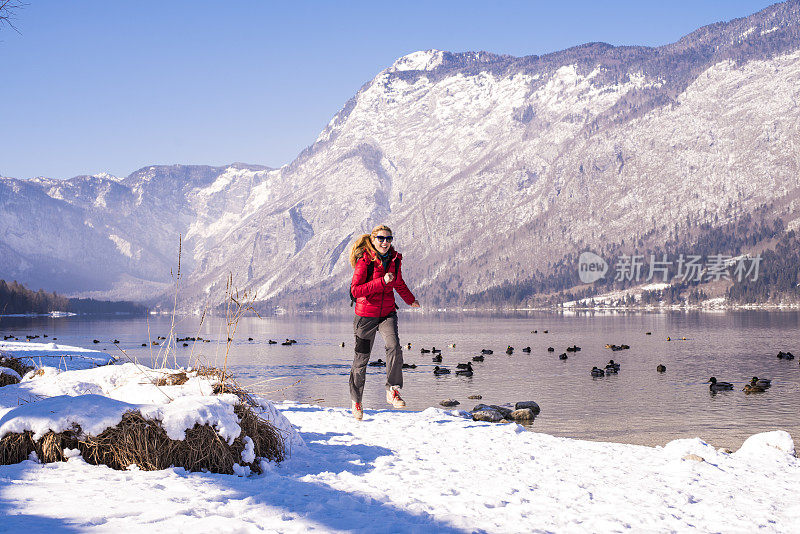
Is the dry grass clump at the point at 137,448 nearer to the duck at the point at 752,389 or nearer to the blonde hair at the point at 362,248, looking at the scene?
the blonde hair at the point at 362,248

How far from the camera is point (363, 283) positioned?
13109 millimetres

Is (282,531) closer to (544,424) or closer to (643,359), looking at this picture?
(544,424)

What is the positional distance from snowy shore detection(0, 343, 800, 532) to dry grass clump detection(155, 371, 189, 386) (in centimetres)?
25

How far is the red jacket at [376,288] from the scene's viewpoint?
12.9 m

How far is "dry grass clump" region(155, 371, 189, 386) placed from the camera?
11180 mm

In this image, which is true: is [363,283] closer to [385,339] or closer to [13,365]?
[385,339]

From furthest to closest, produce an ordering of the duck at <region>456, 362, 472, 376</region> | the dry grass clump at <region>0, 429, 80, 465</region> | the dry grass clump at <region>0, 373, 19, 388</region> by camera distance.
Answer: the duck at <region>456, 362, 472, 376</region> → the dry grass clump at <region>0, 373, 19, 388</region> → the dry grass clump at <region>0, 429, 80, 465</region>

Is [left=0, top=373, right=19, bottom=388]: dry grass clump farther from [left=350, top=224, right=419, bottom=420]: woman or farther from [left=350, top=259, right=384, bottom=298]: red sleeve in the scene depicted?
[left=350, top=259, right=384, bottom=298]: red sleeve

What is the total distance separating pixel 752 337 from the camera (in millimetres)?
89375

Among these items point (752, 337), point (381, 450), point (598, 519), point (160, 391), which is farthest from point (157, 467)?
point (752, 337)

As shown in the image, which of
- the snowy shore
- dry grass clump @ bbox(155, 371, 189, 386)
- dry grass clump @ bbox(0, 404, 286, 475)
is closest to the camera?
the snowy shore

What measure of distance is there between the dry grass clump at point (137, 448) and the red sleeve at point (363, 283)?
485 centimetres

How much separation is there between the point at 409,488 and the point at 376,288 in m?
5.22

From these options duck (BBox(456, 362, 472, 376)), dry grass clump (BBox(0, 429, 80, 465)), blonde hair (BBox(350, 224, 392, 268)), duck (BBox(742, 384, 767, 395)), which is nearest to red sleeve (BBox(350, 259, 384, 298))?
blonde hair (BBox(350, 224, 392, 268))
